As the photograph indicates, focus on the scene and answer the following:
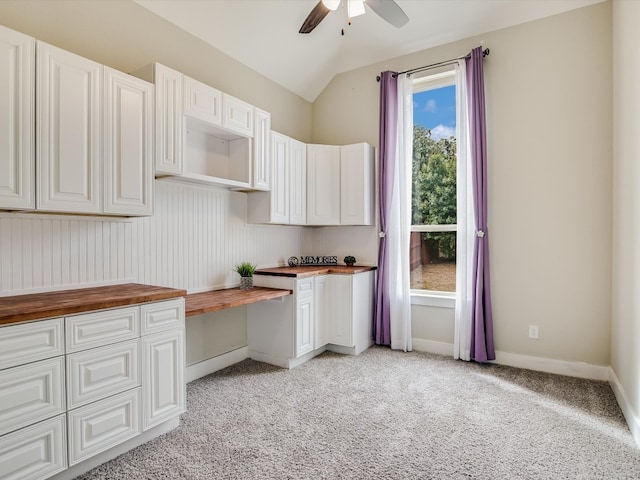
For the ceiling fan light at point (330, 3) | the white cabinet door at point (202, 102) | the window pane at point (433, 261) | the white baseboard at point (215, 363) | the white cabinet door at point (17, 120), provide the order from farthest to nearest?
the window pane at point (433, 261)
the white baseboard at point (215, 363)
the white cabinet door at point (202, 102)
the ceiling fan light at point (330, 3)
the white cabinet door at point (17, 120)

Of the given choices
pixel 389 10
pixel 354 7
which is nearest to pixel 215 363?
pixel 354 7

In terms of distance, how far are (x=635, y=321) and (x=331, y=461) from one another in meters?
2.11

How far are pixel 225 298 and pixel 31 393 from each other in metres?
1.41

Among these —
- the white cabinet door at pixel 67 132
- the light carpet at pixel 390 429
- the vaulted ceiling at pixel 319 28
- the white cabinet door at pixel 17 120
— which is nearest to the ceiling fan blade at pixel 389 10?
the vaulted ceiling at pixel 319 28

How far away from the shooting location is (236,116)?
10.3 ft

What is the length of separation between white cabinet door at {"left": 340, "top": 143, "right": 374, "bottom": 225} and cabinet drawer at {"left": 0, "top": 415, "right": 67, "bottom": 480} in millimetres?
3086

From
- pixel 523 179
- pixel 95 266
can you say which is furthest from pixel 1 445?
pixel 523 179

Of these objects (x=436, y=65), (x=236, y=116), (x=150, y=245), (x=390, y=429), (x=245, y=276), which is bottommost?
(x=390, y=429)

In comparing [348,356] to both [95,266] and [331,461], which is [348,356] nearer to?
[331,461]

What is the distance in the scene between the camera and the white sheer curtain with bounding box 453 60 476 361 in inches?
144

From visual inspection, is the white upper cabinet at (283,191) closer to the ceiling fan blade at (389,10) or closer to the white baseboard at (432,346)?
the ceiling fan blade at (389,10)

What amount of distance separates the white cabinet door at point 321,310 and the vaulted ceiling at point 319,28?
2.33m

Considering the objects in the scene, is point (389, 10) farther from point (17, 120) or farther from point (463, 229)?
point (17, 120)

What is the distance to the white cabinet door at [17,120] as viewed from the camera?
1.83 m
